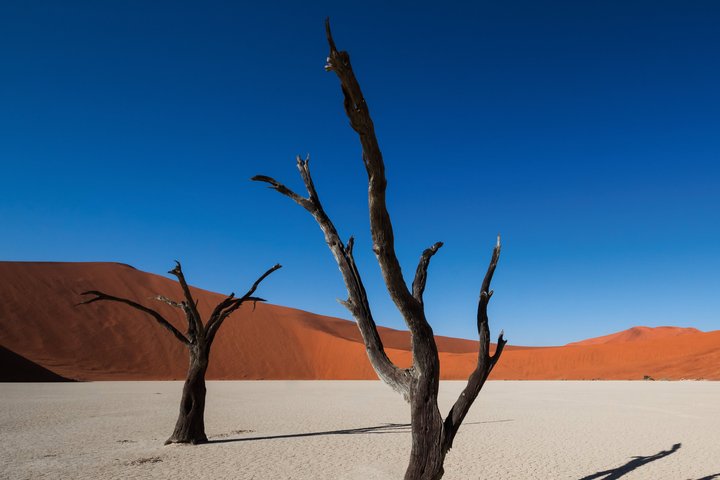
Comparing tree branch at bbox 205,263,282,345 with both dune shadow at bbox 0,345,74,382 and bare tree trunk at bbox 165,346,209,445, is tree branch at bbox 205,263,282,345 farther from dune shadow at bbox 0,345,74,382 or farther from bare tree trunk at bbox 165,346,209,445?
dune shadow at bbox 0,345,74,382

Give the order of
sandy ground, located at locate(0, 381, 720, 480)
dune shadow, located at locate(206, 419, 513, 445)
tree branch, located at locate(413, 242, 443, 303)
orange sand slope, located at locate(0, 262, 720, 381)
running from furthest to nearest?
orange sand slope, located at locate(0, 262, 720, 381), dune shadow, located at locate(206, 419, 513, 445), sandy ground, located at locate(0, 381, 720, 480), tree branch, located at locate(413, 242, 443, 303)

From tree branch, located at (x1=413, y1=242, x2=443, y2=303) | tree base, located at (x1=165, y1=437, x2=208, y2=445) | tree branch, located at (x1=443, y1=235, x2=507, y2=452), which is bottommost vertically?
tree base, located at (x1=165, y1=437, x2=208, y2=445)

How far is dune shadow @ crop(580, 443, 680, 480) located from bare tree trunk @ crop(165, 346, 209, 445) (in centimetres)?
766

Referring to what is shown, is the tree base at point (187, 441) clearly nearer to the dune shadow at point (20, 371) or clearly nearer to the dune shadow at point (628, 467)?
the dune shadow at point (628, 467)

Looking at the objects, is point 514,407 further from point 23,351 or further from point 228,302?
point 23,351

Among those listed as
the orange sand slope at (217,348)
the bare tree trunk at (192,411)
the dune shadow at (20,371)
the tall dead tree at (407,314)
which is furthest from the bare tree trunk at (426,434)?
the orange sand slope at (217,348)

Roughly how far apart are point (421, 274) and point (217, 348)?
5519cm

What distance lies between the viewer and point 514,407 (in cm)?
1972

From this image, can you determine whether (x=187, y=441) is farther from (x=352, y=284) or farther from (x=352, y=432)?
(x=352, y=284)

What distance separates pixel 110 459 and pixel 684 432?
515 inches

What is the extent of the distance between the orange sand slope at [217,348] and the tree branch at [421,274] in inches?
1683

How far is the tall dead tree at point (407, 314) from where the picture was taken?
4395mm

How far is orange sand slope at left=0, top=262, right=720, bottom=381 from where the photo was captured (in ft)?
150

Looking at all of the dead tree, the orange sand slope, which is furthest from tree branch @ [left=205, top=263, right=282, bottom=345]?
the orange sand slope
